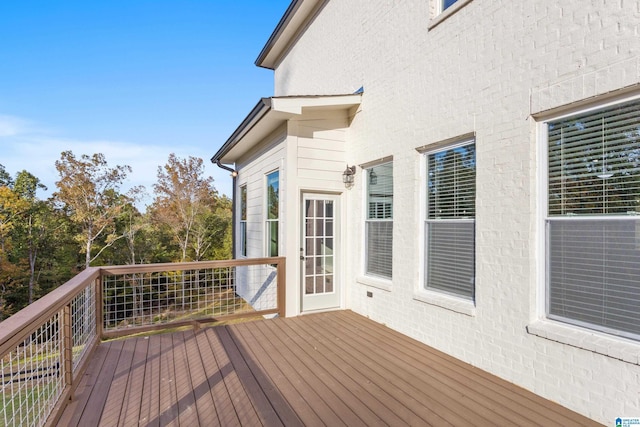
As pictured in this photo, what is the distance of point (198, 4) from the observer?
8.71 meters

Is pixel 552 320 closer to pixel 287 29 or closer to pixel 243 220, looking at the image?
pixel 243 220

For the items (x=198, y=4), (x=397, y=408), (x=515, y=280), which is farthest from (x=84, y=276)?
(x=198, y=4)

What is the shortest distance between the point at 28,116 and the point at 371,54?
68.6 feet

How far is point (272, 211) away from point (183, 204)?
12.9 meters

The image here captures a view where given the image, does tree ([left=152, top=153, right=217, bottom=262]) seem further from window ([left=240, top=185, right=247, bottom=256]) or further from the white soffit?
the white soffit

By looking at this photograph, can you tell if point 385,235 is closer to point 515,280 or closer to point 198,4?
point 515,280

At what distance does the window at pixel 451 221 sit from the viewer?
11.4 ft

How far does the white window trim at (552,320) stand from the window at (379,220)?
79.5 inches

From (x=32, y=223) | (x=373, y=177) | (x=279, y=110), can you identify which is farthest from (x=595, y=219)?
(x=32, y=223)

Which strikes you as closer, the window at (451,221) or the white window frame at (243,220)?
the window at (451,221)

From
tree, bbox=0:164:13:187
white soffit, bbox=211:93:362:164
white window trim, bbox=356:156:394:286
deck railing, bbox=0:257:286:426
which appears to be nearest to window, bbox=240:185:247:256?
white soffit, bbox=211:93:362:164

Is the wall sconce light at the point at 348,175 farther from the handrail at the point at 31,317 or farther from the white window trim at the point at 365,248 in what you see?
the handrail at the point at 31,317

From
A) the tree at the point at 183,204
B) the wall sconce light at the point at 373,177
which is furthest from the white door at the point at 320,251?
the tree at the point at 183,204

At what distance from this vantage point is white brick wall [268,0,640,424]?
7.78 ft
